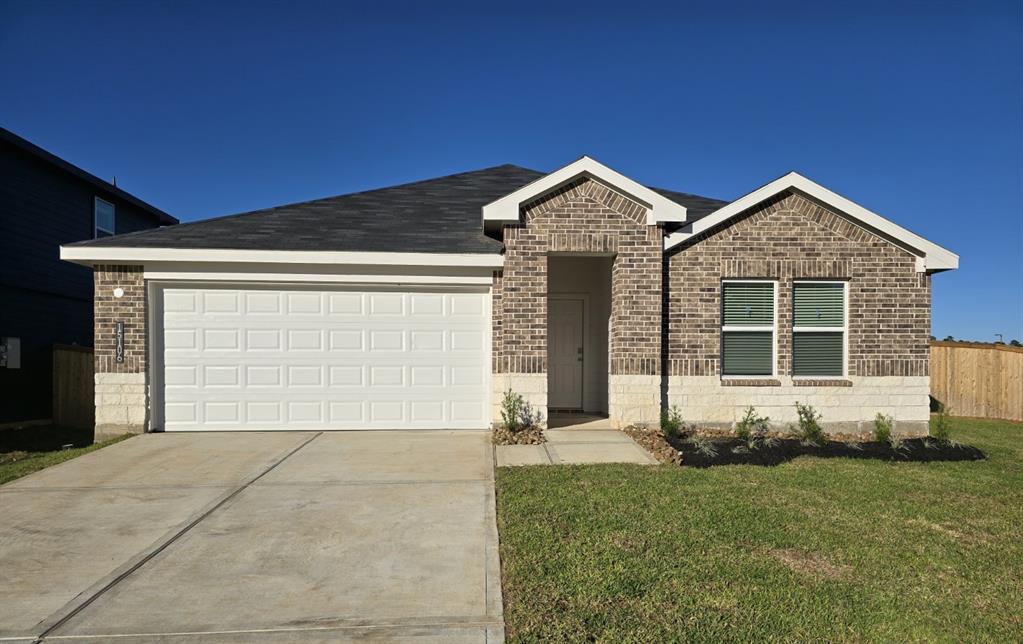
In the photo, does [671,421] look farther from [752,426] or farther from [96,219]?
[96,219]

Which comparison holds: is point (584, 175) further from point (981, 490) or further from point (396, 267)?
point (981, 490)

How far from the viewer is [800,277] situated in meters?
9.45

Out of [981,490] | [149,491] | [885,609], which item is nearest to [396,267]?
[149,491]

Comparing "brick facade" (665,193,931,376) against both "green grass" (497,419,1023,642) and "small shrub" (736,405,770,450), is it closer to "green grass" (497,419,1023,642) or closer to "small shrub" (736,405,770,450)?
"small shrub" (736,405,770,450)

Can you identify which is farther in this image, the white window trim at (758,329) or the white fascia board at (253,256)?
the white window trim at (758,329)

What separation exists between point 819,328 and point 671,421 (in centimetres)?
311

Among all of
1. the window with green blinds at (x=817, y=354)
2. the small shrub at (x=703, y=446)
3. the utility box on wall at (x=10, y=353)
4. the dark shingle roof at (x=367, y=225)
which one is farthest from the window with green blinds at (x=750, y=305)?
the utility box on wall at (x=10, y=353)

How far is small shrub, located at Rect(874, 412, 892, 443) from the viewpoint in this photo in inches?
338

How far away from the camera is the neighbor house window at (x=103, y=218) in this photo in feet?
48.9

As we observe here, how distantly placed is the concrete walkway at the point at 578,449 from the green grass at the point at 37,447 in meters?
6.07

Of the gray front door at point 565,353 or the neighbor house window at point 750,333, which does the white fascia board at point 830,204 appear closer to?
the neighbor house window at point 750,333

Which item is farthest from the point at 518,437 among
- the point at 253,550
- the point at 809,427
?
the point at 809,427

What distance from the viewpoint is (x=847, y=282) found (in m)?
9.52

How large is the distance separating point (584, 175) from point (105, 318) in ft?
26.7
